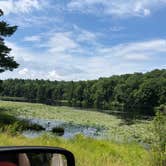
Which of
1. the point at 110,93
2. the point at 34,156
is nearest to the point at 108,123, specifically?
the point at 34,156

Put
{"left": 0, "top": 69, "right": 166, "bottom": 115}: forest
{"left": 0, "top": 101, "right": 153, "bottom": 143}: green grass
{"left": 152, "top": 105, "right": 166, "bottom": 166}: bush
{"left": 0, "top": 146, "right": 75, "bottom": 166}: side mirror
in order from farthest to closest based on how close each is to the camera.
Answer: {"left": 0, "top": 69, "right": 166, "bottom": 115}: forest < {"left": 0, "top": 101, "right": 153, "bottom": 143}: green grass < {"left": 152, "top": 105, "right": 166, "bottom": 166}: bush < {"left": 0, "top": 146, "right": 75, "bottom": 166}: side mirror

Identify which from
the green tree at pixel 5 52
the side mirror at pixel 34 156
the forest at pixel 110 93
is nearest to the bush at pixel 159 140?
the side mirror at pixel 34 156

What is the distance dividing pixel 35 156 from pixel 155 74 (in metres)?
140

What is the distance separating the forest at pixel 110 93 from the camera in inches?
4328

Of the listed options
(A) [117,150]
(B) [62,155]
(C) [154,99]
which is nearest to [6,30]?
(A) [117,150]

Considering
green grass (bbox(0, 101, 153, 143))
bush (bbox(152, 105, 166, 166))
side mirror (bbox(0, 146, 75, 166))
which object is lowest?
green grass (bbox(0, 101, 153, 143))

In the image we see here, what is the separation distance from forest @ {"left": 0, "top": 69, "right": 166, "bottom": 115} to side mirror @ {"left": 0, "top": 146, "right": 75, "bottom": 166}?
3197 inches

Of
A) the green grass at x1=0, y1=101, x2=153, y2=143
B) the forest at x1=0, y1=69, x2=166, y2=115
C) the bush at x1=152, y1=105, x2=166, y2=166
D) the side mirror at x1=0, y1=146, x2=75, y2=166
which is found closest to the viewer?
the side mirror at x1=0, y1=146, x2=75, y2=166

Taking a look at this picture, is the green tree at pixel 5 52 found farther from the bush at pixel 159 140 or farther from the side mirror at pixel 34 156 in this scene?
the side mirror at pixel 34 156

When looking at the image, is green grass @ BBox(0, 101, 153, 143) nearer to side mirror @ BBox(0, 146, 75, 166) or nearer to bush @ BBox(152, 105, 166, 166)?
bush @ BBox(152, 105, 166, 166)

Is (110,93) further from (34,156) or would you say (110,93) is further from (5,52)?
(34,156)

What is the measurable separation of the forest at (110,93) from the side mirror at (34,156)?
8119 cm

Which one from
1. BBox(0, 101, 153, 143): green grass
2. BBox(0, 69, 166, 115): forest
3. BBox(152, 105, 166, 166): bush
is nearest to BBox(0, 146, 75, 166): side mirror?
BBox(152, 105, 166, 166): bush

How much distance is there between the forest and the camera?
10994 centimetres
